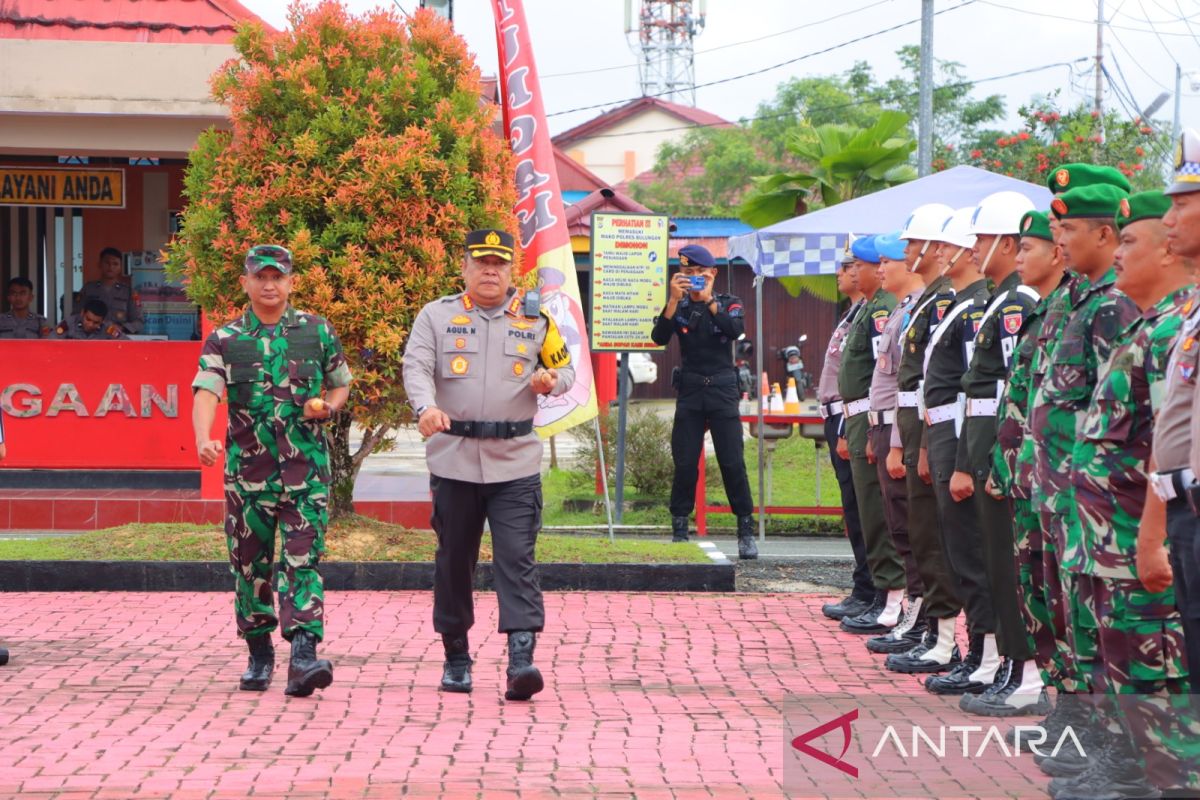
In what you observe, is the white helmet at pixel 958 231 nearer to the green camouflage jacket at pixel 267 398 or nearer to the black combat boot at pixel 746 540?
the green camouflage jacket at pixel 267 398

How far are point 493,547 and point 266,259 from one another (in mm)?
1678

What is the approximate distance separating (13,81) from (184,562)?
16.1 ft

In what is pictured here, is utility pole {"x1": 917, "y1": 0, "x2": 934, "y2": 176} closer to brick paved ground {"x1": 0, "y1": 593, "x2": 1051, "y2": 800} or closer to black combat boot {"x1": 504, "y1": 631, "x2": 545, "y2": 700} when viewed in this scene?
brick paved ground {"x1": 0, "y1": 593, "x2": 1051, "y2": 800}

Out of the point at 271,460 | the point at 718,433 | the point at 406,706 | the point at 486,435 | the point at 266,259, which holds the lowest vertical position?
the point at 406,706

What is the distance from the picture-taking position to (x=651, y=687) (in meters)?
7.47

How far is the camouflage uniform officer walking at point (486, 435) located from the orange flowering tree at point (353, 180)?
322 centimetres

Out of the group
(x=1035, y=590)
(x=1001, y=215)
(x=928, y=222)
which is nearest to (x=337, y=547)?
(x=928, y=222)

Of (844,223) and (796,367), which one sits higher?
(844,223)

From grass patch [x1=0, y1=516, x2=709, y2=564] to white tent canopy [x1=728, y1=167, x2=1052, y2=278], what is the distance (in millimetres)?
2477

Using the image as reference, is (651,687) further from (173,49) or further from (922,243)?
(173,49)

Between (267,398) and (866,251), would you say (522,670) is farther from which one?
(866,251)

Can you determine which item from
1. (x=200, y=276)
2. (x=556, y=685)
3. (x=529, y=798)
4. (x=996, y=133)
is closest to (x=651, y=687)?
(x=556, y=685)

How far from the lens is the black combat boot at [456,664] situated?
7316mm

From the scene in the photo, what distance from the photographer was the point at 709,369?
1233 cm
